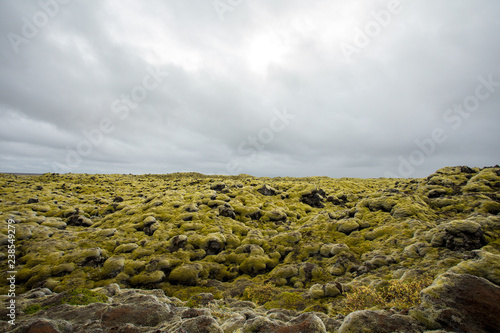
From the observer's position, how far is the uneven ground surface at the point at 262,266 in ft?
29.1

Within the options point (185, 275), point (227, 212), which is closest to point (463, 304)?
point (185, 275)

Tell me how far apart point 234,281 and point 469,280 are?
1573cm

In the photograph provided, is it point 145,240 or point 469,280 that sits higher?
point 469,280

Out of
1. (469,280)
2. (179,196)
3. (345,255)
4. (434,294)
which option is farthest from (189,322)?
(179,196)

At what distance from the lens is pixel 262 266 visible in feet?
66.5

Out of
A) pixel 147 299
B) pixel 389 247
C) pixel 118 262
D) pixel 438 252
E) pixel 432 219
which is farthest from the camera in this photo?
pixel 432 219

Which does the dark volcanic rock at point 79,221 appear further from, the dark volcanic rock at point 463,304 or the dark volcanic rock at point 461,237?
the dark volcanic rock at point 461,237

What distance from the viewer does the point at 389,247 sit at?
1842 cm

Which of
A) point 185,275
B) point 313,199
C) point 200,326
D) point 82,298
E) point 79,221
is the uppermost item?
point 313,199

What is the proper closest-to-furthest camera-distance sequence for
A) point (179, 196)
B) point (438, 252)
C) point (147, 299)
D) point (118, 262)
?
point (147, 299) < point (438, 252) < point (118, 262) < point (179, 196)

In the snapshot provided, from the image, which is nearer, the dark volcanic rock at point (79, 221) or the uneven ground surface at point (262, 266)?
the uneven ground surface at point (262, 266)

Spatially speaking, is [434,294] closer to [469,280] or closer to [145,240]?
[469,280]

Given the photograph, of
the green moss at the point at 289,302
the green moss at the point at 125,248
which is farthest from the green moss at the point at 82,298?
the green moss at the point at 125,248

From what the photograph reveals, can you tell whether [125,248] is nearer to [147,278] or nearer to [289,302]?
[147,278]
